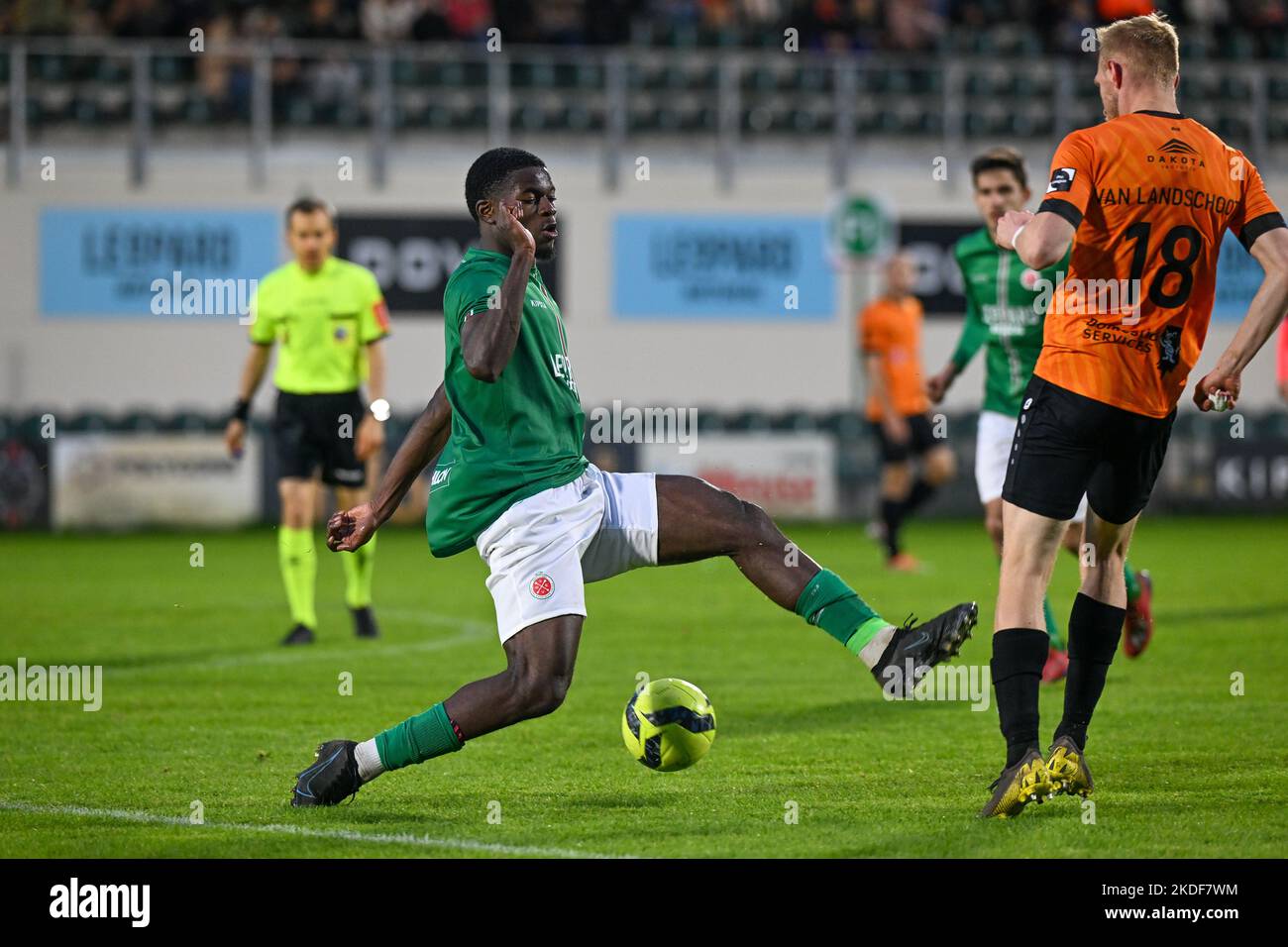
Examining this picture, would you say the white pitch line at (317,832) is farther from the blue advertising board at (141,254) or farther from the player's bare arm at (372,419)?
the blue advertising board at (141,254)

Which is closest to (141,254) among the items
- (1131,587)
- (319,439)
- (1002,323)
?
(319,439)

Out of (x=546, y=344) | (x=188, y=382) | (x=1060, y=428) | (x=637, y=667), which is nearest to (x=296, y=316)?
(x=637, y=667)

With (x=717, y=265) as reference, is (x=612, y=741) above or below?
below

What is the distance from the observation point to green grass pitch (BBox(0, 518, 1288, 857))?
5.29 metres

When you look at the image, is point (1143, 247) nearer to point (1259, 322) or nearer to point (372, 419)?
point (1259, 322)

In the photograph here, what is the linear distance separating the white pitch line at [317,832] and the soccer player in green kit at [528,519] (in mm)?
320

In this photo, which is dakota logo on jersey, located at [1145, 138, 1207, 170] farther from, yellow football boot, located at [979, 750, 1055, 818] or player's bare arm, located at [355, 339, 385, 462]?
player's bare arm, located at [355, 339, 385, 462]

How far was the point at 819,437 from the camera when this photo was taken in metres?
22.2

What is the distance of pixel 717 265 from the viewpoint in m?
24.9

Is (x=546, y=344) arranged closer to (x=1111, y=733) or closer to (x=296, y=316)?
(x=1111, y=733)

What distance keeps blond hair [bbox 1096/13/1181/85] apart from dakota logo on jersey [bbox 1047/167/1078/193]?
49 cm

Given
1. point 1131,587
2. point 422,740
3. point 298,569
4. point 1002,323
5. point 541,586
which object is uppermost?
point 1002,323

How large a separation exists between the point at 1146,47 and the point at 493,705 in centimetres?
288

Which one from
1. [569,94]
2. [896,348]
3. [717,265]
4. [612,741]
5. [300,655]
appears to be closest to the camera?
[612,741]
